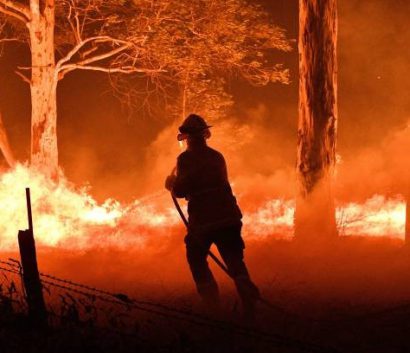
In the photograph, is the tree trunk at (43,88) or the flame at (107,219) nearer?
the flame at (107,219)

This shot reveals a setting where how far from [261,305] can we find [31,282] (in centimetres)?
265

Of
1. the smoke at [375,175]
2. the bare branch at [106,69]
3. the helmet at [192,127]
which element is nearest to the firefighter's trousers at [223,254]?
the helmet at [192,127]

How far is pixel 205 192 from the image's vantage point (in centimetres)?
648

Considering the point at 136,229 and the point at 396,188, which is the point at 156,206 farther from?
the point at 396,188

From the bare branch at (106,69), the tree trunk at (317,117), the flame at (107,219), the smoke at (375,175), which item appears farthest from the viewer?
the bare branch at (106,69)

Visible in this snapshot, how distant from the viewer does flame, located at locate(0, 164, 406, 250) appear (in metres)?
12.1

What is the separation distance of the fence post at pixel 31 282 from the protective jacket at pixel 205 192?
1.54 metres

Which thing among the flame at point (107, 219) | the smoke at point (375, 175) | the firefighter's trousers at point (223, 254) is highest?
the smoke at point (375, 175)

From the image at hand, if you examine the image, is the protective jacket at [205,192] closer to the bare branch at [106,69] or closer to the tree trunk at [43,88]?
the tree trunk at [43,88]

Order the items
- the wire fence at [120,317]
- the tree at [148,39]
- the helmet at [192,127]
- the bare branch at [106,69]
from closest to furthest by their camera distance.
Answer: the wire fence at [120,317] → the helmet at [192,127] → the tree at [148,39] → the bare branch at [106,69]

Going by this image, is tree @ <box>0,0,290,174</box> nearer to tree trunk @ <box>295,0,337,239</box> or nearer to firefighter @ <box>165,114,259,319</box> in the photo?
tree trunk @ <box>295,0,337,239</box>

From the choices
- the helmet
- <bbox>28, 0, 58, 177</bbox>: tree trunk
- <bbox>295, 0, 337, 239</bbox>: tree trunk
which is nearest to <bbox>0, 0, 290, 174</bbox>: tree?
<bbox>28, 0, 58, 177</bbox>: tree trunk

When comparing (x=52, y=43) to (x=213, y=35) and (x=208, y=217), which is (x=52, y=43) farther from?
(x=208, y=217)

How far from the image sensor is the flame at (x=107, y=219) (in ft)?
39.9
